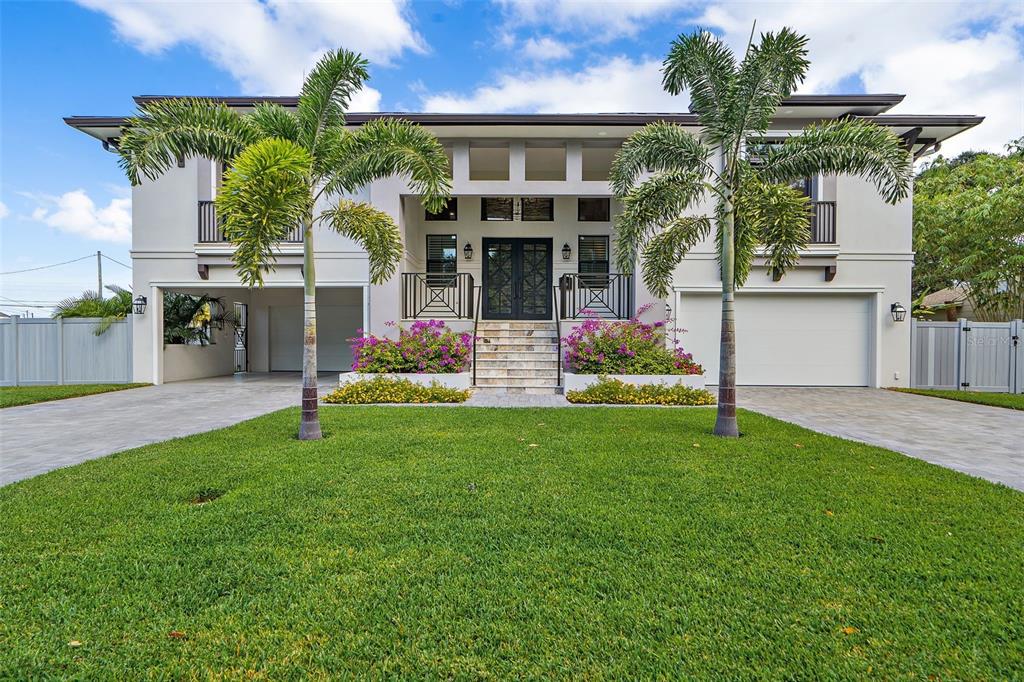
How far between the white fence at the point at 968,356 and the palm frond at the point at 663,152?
8533mm

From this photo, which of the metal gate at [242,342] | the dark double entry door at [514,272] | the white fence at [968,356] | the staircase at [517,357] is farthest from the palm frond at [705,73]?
the metal gate at [242,342]

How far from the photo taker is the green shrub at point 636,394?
27.2 feet

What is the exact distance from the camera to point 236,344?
48.4 feet

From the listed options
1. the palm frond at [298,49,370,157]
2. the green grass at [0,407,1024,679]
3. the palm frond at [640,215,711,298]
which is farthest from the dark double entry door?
the green grass at [0,407,1024,679]

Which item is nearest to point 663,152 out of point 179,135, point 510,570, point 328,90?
point 328,90

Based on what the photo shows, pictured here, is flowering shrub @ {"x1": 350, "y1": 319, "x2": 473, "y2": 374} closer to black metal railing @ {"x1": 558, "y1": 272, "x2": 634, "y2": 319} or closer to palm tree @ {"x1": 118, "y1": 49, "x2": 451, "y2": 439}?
black metal railing @ {"x1": 558, "y1": 272, "x2": 634, "y2": 319}

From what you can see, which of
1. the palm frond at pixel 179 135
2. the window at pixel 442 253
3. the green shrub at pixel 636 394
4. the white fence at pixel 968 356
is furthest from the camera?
the window at pixel 442 253

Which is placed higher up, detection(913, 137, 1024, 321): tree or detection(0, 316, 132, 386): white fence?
detection(913, 137, 1024, 321): tree

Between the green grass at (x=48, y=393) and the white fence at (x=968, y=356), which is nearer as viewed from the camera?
the green grass at (x=48, y=393)

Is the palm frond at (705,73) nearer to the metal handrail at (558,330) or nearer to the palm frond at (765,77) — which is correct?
the palm frond at (765,77)

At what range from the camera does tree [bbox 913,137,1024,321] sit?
1277cm

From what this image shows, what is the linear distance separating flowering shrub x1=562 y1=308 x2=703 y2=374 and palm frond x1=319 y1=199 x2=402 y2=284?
4.07 m

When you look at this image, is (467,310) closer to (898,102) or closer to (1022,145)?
(898,102)

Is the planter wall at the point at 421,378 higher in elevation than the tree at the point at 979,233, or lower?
lower
